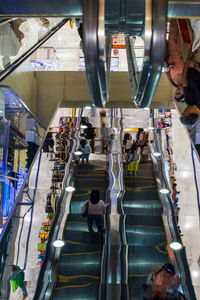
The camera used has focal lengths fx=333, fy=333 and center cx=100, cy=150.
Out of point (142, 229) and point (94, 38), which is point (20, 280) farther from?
point (94, 38)

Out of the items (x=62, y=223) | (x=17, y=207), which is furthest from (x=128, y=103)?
(x=17, y=207)

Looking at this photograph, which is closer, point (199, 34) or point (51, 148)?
point (199, 34)

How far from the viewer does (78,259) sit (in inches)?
244

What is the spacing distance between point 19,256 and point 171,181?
14.6 feet

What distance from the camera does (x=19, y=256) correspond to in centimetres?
559

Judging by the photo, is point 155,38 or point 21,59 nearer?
point 155,38

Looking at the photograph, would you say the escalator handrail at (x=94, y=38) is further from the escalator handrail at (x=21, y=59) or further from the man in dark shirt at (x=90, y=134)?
the man in dark shirt at (x=90, y=134)

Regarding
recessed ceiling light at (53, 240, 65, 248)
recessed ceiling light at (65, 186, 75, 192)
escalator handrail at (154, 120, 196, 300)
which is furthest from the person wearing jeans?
recessed ceiling light at (65, 186, 75, 192)

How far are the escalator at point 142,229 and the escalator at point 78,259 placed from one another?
607 millimetres

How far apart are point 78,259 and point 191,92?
17.6 ft

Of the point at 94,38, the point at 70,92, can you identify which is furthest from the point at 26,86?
the point at 94,38

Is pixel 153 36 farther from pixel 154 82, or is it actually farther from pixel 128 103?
pixel 128 103

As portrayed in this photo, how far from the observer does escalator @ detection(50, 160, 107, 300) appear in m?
5.45

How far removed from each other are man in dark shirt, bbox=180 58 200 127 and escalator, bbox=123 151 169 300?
171 inches
